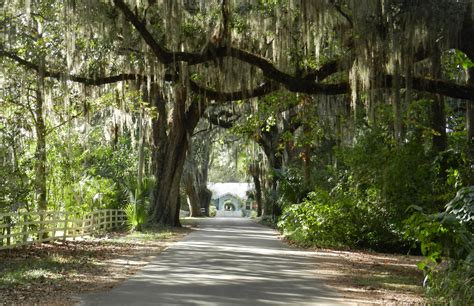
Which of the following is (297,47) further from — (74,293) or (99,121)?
(99,121)

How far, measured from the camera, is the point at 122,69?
1495 centimetres

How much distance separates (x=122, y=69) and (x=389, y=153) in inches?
286

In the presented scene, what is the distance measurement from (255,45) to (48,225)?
7909 millimetres

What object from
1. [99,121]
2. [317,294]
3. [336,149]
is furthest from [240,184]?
[317,294]

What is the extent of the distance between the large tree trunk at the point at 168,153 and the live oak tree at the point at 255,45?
748cm

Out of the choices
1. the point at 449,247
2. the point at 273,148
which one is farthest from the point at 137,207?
the point at 449,247

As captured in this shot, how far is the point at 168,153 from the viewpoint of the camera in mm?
24375

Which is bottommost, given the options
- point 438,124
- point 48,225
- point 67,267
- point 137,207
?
point 67,267

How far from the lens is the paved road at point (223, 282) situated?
24.6 feet

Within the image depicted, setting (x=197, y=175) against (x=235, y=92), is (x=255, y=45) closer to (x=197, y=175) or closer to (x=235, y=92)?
(x=235, y=92)

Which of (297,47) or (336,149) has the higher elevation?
(297,47)

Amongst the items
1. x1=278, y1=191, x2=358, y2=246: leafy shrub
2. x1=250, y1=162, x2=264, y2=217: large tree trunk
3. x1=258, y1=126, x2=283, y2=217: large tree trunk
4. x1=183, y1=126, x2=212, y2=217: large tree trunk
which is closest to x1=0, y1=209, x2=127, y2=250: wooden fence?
x1=278, y1=191, x2=358, y2=246: leafy shrub

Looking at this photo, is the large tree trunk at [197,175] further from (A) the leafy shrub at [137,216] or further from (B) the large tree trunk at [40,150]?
(B) the large tree trunk at [40,150]

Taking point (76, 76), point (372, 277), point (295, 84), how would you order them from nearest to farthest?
1. point (372, 277)
2. point (295, 84)
3. point (76, 76)
